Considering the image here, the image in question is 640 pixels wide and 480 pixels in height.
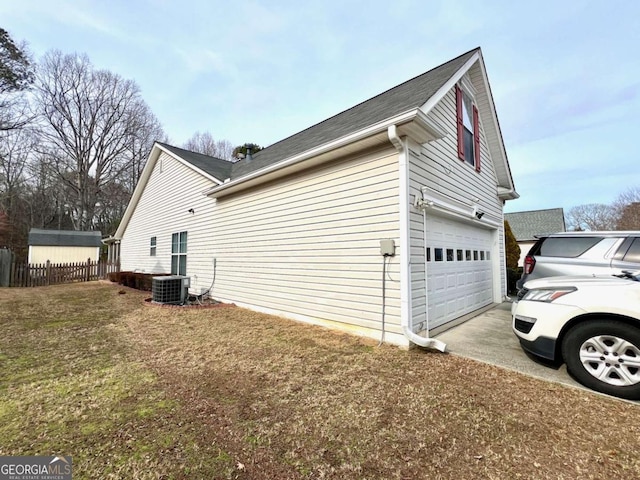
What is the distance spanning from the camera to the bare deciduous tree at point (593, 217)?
23773mm

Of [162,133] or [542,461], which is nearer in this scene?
[542,461]

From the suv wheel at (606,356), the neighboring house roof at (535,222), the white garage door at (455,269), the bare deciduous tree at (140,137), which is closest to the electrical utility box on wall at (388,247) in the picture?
the white garage door at (455,269)

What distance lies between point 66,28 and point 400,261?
1257 centimetres

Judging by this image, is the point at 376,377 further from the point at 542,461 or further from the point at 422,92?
the point at 422,92

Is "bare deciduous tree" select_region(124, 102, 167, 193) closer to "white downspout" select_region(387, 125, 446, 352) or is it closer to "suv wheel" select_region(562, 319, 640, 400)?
"white downspout" select_region(387, 125, 446, 352)

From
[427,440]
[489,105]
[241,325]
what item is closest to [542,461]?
[427,440]

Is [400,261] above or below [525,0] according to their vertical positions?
below

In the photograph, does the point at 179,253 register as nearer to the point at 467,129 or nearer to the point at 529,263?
the point at 467,129

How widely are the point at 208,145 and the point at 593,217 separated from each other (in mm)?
38287

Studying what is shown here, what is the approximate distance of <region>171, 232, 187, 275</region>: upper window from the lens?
10289 mm

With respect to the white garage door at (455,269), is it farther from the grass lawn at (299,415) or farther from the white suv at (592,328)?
the white suv at (592,328)

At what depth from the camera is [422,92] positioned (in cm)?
515

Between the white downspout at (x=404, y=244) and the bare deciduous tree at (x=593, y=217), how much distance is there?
28344mm

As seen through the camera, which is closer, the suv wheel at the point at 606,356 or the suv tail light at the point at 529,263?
the suv wheel at the point at 606,356
